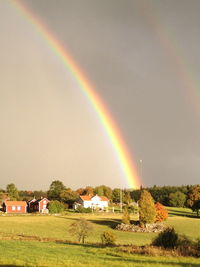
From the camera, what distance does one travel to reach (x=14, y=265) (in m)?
15.1

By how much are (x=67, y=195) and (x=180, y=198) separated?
4955cm

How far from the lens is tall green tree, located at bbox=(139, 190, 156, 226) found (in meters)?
64.7

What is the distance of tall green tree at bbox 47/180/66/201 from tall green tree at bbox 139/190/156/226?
79.3 meters

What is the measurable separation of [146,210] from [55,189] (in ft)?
282

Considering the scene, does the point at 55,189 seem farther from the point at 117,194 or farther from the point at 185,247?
the point at 185,247

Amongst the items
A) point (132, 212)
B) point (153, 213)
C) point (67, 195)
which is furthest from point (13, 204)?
point (153, 213)

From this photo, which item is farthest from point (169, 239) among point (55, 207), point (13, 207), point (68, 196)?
point (68, 196)

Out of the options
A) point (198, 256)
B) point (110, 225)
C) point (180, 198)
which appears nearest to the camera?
point (198, 256)

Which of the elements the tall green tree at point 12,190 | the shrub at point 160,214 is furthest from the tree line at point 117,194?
the shrub at point 160,214

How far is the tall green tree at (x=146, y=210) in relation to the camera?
212 ft

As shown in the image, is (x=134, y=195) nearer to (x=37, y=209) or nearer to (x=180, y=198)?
(x=180, y=198)

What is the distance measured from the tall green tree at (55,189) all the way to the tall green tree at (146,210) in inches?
3124

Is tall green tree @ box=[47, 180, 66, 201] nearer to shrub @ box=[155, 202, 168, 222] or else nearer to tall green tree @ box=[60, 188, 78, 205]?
tall green tree @ box=[60, 188, 78, 205]

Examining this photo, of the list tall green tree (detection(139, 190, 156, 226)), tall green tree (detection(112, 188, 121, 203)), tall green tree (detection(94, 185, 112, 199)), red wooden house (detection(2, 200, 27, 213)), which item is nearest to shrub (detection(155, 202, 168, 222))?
tall green tree (detection(139, 190, 156, 226))
